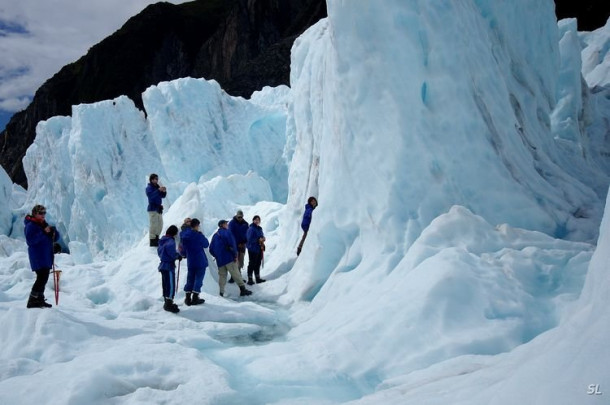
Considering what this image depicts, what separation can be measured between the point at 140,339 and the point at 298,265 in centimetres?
367

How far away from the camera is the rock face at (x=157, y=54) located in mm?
57125

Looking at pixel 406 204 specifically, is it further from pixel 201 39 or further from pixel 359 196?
pixel 201 39

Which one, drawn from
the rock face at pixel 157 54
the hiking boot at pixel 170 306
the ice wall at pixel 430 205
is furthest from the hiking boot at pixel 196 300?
the rock face at pixel 157 54

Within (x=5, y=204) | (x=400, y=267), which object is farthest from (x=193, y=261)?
(x=5, y=204)

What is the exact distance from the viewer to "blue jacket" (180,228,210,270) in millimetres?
7594

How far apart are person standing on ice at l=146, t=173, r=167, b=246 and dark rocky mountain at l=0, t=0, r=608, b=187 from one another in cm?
4889

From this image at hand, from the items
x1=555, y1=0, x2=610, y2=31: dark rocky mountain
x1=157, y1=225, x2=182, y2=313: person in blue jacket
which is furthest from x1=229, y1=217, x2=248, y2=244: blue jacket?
x1=555, y1=0, x2=610, y2=31: dark rocky mountain

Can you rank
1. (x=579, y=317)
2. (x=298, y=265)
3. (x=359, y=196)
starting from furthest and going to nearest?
(x=298, y=265)
(x=359, y=196)
(x=579, y=317)

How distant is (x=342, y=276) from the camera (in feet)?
23.0

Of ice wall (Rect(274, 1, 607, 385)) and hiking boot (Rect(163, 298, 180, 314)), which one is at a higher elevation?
ice wall (Rect(274, 1, 607, 385))

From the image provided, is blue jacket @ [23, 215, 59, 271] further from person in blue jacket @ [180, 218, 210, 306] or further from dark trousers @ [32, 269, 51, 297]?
person in blue jacket @ [180, 218, 210, 306]

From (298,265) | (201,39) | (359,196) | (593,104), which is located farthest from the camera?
(201,39)

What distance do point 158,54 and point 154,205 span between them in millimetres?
60381

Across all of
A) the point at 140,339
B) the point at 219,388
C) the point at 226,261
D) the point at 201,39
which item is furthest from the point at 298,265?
the point at 201,39
